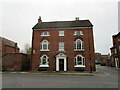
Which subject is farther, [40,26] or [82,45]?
[40,26]

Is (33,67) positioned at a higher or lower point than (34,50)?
lower

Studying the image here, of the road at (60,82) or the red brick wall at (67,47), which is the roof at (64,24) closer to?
the red brick wall at (67,47)

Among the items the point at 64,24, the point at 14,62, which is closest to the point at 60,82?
the point at 14,62

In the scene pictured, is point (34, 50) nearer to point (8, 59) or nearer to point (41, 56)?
point (41, 56)

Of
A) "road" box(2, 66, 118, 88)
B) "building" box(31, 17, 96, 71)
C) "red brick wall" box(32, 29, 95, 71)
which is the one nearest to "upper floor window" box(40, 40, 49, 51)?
"building" box(31, 17, 96, 71)

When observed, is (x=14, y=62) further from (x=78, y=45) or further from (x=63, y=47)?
(x=78, y=45)

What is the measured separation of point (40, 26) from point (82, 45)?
10433 mm

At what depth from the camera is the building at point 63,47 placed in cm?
2688

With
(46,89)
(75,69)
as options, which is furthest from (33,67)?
(46,89)

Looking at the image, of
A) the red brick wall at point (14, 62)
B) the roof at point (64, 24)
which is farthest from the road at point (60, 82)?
the roof at point (64, 24)

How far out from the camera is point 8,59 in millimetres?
29391

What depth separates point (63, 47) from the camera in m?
28.1

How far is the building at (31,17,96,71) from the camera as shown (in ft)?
88.2

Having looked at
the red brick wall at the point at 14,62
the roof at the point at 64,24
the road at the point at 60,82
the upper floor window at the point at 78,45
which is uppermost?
the roof at the point at 64,24
